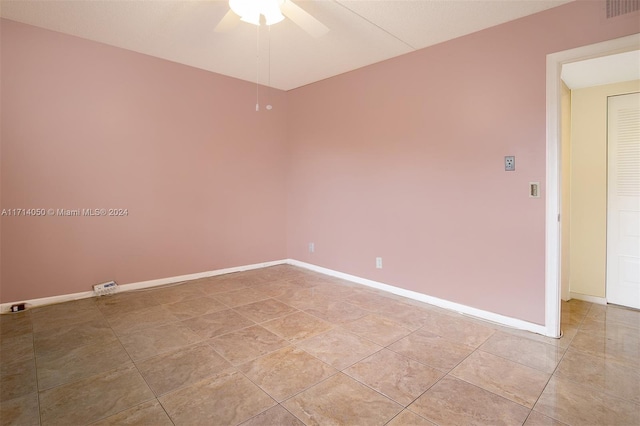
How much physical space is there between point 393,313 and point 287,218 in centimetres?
248

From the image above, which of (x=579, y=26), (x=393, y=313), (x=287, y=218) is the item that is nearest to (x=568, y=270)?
(x=393, y=313)

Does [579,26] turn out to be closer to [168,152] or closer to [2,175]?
[168,152]

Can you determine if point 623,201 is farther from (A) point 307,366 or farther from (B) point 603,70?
(A) point 307,366

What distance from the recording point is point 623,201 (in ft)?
10.6

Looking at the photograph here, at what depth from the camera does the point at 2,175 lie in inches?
114

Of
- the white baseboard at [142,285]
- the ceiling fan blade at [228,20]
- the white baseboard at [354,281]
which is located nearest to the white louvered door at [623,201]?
the white baseboard at [354,281]

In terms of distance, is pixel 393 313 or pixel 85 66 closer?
pixel 393 313

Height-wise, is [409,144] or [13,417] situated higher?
[409,144]

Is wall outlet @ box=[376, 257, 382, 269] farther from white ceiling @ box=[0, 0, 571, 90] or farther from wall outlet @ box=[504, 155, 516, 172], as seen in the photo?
white ceiling @ box=[0, 0, 571, 90]

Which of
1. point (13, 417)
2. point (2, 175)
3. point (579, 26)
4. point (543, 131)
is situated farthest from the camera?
point (2, 175)

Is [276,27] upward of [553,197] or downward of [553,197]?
upward

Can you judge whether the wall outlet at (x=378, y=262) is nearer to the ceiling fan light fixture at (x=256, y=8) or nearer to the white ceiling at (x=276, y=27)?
the white ceiling at (x=276, y=27)

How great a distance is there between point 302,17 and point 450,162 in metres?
1.84

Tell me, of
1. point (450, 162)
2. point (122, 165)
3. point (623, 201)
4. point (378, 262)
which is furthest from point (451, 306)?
point (122, 165)
